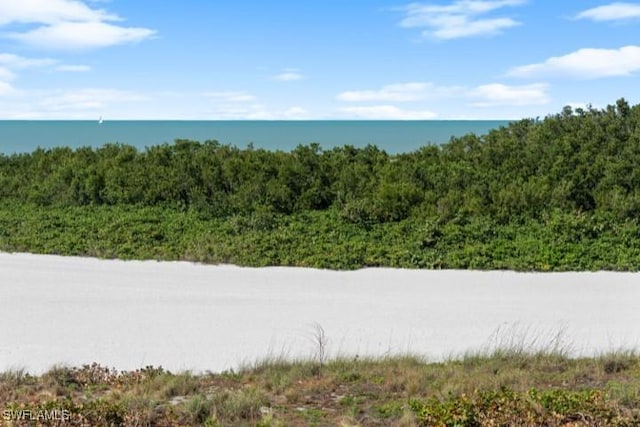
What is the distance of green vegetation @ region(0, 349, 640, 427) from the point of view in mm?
4812

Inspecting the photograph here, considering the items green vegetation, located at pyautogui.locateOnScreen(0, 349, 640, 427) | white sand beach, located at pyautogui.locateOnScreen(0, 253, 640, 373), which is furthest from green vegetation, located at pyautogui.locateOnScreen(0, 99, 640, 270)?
green vegetation, located at pyautogui.locateOnScreen(0, 349, 640, 427)

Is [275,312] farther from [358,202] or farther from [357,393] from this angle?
[358,202]

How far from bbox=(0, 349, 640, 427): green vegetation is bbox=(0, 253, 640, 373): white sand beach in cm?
74

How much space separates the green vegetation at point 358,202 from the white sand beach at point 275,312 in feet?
2.16

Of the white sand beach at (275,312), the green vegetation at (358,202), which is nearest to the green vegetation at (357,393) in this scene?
the white sand beach at (275,312)

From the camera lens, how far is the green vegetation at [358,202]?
11.5 m

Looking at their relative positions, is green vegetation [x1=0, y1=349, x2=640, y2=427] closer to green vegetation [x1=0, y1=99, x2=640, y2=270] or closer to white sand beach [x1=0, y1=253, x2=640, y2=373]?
white sand beach [x1=0, y1=253, x2=640, y2=373]

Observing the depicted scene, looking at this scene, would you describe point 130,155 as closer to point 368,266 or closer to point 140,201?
point 140,201

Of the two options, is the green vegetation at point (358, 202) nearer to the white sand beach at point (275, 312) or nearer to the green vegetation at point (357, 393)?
the white sand beach at point (275, 312)

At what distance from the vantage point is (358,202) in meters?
13.5

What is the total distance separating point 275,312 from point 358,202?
4.98 meters

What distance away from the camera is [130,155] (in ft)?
59.0

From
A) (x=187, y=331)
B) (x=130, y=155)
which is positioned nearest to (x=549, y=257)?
(x=187, y=331)

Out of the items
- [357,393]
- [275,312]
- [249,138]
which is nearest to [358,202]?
[275,312]
